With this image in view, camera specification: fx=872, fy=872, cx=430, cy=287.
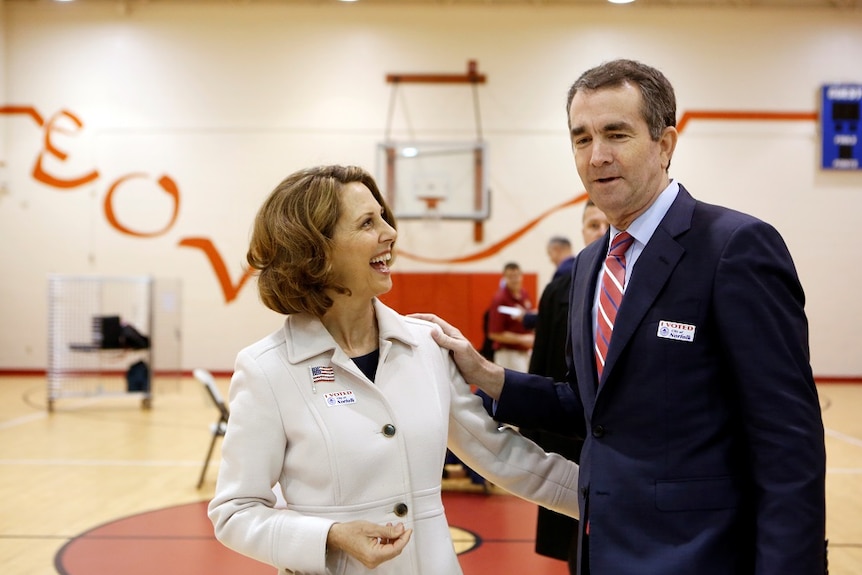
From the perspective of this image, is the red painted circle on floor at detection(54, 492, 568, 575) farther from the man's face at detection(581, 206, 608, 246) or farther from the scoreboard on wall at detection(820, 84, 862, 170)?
the scoreboard on wall at detection(820, 84, 862, 170)

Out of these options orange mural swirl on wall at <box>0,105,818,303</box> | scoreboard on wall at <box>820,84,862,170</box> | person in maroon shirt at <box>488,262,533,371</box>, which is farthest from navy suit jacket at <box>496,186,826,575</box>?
scoreboard on wall at <box>820,84,862,170</box>

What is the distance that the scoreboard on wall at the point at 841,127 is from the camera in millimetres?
14031

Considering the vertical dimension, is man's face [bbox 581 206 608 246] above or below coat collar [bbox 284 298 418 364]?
above

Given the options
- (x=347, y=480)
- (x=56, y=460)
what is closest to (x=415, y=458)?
(x=347, y=480)

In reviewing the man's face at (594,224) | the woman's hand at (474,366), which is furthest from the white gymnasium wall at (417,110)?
the woman's hand at (474,366)

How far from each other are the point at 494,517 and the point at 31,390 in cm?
938

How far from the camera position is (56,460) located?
8.03 meters

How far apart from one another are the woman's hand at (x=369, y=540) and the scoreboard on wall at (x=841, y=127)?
14.1 m

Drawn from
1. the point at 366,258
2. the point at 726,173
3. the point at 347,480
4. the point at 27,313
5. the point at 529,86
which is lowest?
the point at 27,313

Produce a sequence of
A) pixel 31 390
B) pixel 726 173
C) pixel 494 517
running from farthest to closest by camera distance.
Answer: pixel 726 173, pixel 31 390, pixel 494 517

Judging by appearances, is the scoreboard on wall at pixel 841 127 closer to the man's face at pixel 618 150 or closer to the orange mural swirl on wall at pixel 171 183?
the orange mural swirl on wall at pixel 171 183

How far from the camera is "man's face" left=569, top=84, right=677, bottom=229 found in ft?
6.13

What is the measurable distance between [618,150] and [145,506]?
5535mm

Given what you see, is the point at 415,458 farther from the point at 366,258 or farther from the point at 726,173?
the point at 726,173
